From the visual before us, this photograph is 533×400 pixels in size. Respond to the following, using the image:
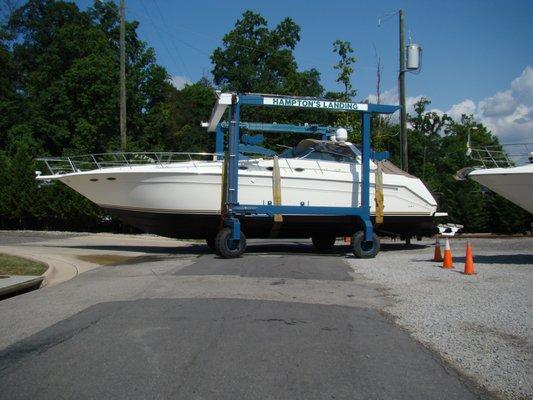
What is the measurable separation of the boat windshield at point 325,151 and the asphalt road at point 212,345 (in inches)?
265

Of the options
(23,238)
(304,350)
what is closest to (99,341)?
(304,350)

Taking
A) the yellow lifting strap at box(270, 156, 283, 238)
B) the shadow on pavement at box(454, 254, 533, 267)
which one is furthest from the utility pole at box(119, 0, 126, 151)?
the shadow on pavement at box(454, 254, 533, 267)

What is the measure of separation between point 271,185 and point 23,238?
10.1 meters

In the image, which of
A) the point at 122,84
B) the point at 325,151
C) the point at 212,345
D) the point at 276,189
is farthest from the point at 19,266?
the point at 122,84

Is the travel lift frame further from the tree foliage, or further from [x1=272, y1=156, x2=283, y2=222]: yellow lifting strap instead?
the tree foliage

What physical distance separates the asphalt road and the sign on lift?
245 inches

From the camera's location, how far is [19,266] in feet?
38.7

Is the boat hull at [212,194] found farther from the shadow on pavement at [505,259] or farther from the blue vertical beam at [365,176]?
the shadow on pavement at [505,259]

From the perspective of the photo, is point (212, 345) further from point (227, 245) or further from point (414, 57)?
point (414, 57)

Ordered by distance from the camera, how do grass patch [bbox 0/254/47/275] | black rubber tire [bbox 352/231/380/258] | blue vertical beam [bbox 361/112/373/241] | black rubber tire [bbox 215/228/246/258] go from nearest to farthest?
1. grass patch [bbox 0/254/47/275]
2. black rubber tire [bbox 215/228/246/258]
3. black rubber tire [bbox 352/231/380/258]
4. blue vertical beam [bbox 361/112/373/241]

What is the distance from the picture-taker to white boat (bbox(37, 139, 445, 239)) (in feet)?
48.2

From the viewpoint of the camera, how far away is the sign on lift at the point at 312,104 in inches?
585

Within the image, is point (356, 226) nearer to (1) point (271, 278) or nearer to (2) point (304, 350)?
(1) point (271, 278)

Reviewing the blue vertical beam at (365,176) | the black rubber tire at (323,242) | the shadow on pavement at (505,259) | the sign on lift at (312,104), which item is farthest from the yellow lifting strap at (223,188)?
the shadow on pavement at (505,259)
